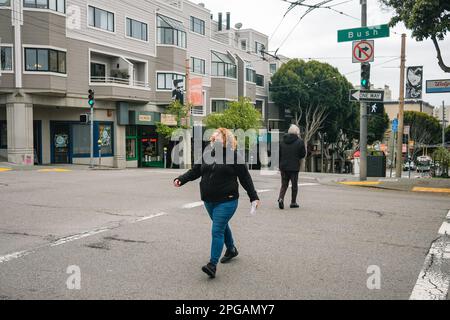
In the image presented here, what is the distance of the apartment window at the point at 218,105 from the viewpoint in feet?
141

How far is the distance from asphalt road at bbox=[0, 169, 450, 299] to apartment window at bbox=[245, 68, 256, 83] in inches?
1450

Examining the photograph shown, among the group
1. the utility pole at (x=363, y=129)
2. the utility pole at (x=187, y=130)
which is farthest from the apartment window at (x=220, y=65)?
the utility pole at (x=363, y=129)

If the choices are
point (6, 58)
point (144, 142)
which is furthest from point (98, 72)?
point (144, 142)

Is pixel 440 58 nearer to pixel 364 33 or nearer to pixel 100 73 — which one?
pixel 364 33

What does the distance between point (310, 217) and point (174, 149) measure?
29.0 meters

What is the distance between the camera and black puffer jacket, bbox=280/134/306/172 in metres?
10.5

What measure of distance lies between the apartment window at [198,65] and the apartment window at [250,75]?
24.3ft

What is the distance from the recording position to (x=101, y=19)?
3100 cm

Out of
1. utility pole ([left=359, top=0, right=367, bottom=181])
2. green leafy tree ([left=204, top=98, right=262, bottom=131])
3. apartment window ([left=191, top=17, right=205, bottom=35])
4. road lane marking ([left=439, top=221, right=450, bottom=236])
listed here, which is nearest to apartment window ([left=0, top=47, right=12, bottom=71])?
green leafy tree ([left=204, top=98, right=262, bottom=131])

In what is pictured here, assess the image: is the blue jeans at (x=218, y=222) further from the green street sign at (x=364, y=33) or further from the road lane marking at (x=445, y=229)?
the green street sign at (x=364, y=33)

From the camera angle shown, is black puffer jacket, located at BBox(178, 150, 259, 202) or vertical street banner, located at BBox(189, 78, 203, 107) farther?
vertical street banner, located at BBox(189, 78, 203, 107)

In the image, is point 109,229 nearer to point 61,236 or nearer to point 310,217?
point 61,236

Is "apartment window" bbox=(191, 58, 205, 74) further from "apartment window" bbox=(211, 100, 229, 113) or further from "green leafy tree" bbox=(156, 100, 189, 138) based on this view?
"green leafy tree" bbox=(156, 100, 189, 138)
